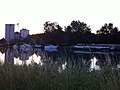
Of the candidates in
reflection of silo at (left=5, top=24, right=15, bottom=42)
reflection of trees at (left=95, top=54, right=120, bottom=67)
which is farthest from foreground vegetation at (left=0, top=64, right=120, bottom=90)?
reflection of silo at (left=5, top=24, right=15, bottom=42)

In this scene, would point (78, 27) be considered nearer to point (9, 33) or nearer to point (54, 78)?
point (9, 33)

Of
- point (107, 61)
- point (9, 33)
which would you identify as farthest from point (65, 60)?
point (9, 33)

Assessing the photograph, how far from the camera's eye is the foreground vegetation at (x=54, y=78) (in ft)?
22.7

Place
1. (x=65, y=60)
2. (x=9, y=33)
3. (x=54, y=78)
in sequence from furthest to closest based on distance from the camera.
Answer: (x=9, y=33) < (x=65, y=60) < (x=54, y=78)

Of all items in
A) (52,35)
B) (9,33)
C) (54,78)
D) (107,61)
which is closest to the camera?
(54,78)

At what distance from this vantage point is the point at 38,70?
8.39 metres

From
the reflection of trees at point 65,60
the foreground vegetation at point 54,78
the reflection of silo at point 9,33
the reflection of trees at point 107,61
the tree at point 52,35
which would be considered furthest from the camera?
the tree at point 52,35

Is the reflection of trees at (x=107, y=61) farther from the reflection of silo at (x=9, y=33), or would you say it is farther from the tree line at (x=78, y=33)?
the tree line at (x=78, y=33)

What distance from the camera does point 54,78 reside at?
7758mm

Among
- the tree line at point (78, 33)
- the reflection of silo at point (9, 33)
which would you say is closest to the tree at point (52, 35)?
the tree line at point (78, 33)

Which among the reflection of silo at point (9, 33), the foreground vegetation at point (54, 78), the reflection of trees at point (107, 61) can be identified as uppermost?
the reflection of silo at point (9, 33)

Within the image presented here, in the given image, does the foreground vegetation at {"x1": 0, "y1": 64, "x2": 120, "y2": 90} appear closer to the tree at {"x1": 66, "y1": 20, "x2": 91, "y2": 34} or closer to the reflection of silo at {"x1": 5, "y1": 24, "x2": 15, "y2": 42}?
the reflection of silo at {"x1": 5, "y1": 24, "x2": 15, "y2": 42}

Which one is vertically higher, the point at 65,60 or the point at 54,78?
the point at 65,60

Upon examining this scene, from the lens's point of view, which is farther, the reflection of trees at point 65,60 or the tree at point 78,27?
the tree at point 78,27
